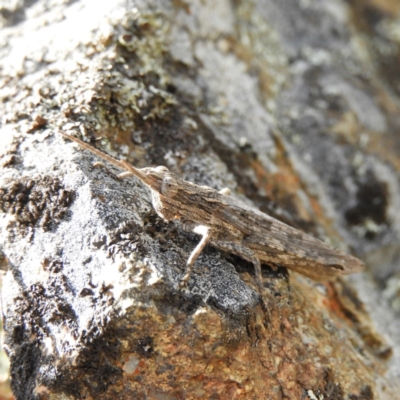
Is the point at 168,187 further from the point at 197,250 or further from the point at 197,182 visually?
the point at 197,182

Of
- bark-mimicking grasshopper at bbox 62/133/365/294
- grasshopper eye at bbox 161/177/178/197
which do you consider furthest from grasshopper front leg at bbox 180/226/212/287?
grasshopper eye at bbox 161/177/178/197

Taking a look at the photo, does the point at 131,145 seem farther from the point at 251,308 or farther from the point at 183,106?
the point at 251,308

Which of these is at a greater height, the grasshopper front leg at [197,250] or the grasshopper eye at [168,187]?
the grasshopper eye at [168,187]

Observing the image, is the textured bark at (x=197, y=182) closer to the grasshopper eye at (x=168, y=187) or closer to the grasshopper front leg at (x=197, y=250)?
the grasshopper front leg at (x=197, y=250)

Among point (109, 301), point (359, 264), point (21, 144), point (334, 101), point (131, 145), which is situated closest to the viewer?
point (109, 301)

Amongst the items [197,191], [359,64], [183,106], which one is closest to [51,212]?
[197,191]

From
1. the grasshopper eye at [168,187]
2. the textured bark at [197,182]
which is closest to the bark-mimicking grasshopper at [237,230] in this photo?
the grasshopper eye at [168,187]

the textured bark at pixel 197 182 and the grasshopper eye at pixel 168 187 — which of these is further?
the grasshopper eye at pixel 168 187
